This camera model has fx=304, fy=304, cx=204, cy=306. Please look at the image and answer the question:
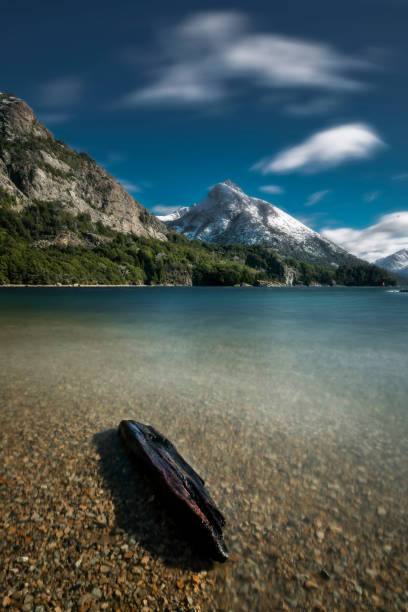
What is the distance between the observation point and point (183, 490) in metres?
5.96

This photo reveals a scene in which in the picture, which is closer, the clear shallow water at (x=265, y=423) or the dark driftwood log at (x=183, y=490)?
the dark driftwood log at (x=183, y=490)

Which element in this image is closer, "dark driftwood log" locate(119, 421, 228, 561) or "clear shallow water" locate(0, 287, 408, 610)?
"dark driftwood log" locate(119, 421, 228, 561)

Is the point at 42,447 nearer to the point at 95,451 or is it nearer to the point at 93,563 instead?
the point at 95,451

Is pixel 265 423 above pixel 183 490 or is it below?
below

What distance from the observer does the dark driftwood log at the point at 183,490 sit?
→ 5.25 meters

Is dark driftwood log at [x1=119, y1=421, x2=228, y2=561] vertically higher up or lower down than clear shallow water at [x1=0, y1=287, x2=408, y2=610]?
higher up

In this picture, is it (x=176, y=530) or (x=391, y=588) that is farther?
(x=176, y=530)

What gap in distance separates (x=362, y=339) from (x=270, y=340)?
9722 mm

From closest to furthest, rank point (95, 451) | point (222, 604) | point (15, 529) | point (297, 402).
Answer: point (222, 604) → point (15, 529) → point (95, 451) → point (297, 402)

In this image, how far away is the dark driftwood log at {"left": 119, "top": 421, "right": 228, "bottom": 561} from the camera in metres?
5.25

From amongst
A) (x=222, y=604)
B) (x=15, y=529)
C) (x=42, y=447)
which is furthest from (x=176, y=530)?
(x=42, y=447)

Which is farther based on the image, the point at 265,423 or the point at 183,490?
the point at 265,423

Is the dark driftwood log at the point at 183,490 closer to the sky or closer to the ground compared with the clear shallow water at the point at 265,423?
closer to the sky

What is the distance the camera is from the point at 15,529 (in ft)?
17.4
